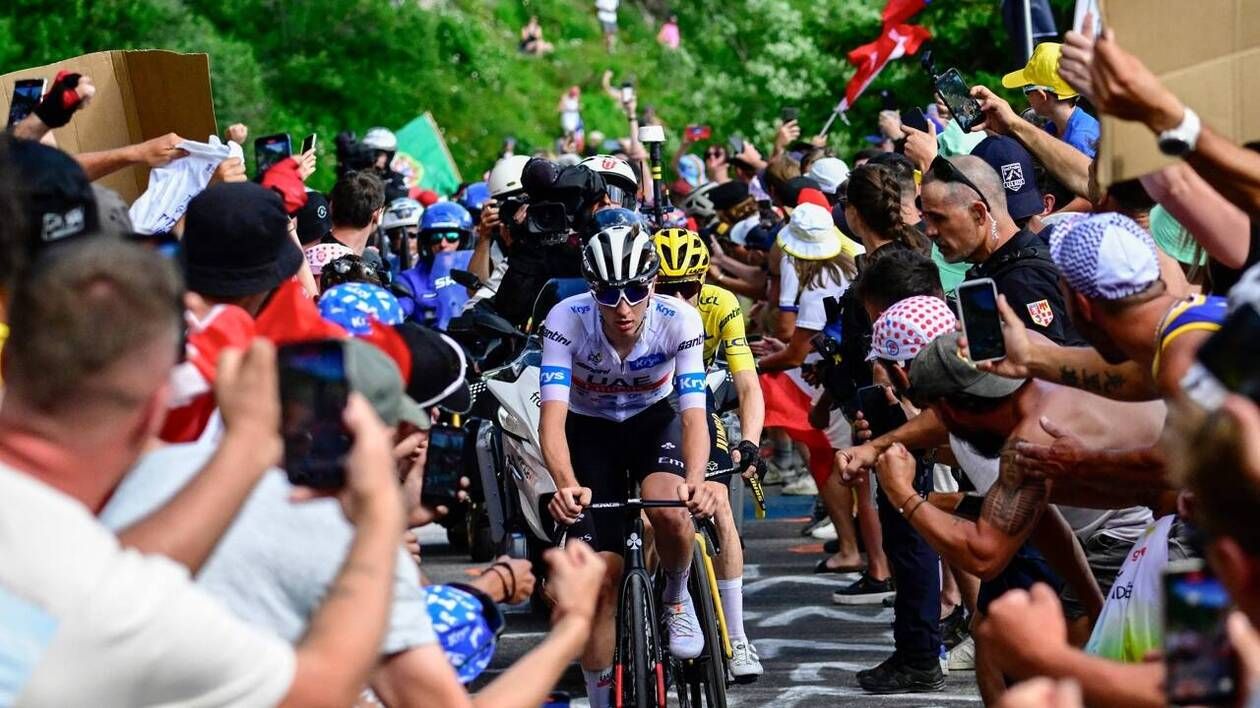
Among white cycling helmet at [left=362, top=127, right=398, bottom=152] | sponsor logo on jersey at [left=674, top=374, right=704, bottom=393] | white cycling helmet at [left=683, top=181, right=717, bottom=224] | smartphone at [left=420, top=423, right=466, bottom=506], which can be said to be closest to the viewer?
smartphone at [left=420, top=423, right=466, bottom=506]

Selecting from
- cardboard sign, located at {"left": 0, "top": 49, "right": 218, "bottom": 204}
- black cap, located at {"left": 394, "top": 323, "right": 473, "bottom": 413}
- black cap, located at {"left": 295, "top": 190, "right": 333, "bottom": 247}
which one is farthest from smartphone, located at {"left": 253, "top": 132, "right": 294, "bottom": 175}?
black cap, located at {"left": 394, "top": 323, "right": 473, "bottom": 413}

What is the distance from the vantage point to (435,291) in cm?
1451

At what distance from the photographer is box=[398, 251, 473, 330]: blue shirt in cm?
1409

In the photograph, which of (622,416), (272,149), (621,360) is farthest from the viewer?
(272,149)

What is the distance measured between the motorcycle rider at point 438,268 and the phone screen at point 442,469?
9324 mm

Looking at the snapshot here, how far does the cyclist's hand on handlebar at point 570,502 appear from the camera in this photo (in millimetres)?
7223

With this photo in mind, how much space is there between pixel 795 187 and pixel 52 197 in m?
10.1

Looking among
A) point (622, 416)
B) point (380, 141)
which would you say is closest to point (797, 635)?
point (622, 416)

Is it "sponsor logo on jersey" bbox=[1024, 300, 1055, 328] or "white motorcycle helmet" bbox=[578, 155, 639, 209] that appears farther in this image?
"white motorcycle helmet" bbox=[578, 155, 639, 209]

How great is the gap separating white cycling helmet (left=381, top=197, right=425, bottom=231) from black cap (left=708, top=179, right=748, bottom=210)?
2911 mm

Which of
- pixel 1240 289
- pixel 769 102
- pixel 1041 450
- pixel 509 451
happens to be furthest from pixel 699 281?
pixel 769 102

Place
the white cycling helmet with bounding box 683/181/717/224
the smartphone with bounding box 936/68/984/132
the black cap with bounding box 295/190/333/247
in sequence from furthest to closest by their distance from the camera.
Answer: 1. the white cycling helmet with bounding box 683/181/717/224
2. the black cap with bounding box 295/190/333/247
3. the smartphone with bounding box 936/68/984/132

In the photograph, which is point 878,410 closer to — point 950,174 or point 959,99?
point 950,174

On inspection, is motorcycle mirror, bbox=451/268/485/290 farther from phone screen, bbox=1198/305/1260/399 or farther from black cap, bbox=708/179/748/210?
phone screen, bbox=1198/305/1260/399
